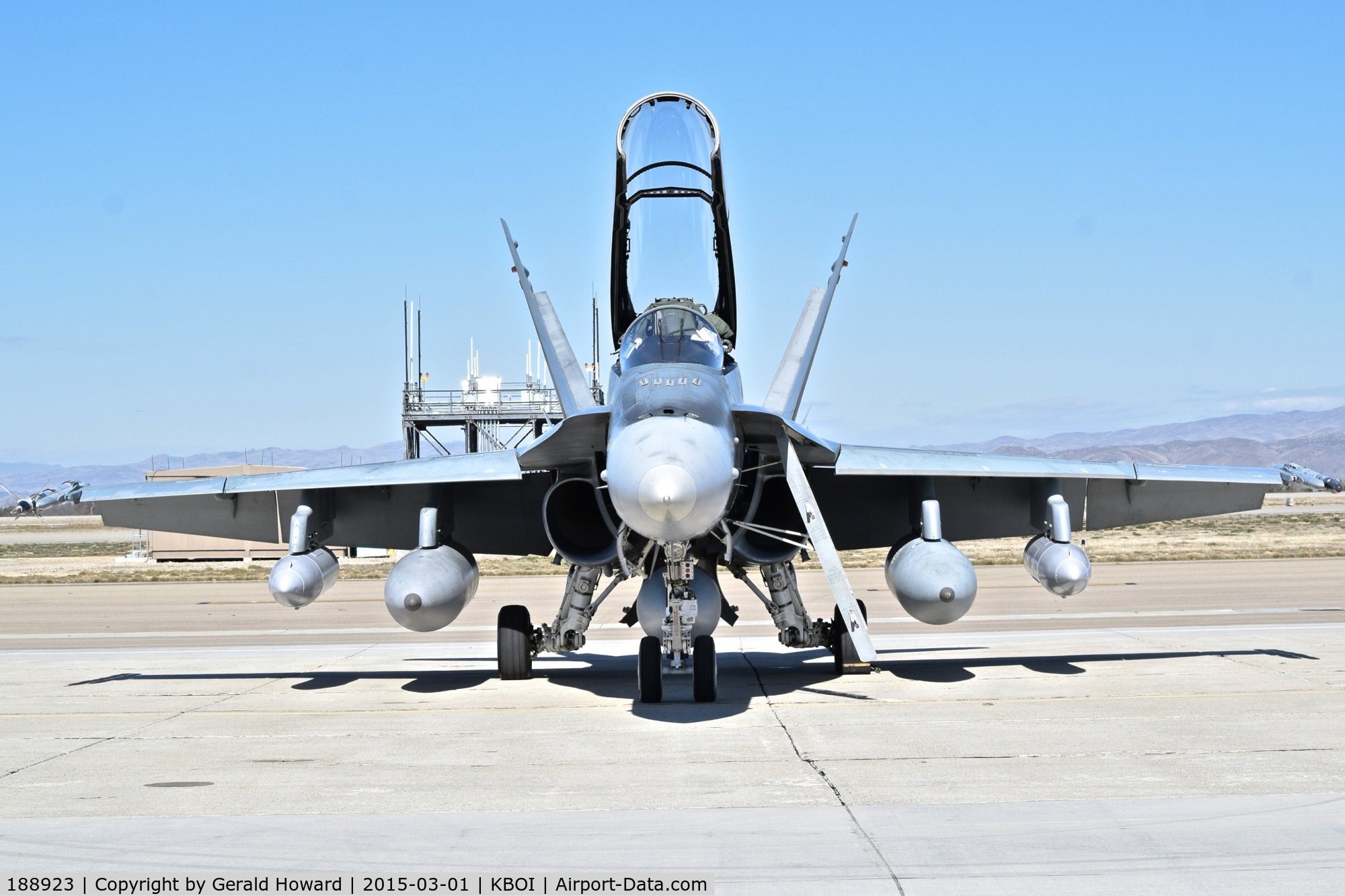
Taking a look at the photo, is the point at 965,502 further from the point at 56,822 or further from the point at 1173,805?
the point at 56,822

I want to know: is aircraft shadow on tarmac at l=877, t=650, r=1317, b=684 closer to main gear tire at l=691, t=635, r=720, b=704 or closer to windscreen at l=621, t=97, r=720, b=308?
main gear tire at l=691, t=635, r=720, b=704

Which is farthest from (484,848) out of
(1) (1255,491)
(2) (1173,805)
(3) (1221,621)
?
(3) (1221,621)

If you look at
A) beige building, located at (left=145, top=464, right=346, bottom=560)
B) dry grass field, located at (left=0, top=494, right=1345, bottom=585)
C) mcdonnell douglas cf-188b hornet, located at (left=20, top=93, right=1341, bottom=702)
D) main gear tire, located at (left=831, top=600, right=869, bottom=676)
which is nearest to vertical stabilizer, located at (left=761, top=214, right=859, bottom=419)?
mcdonnell douglas cf-188b hornet, located at (left=20, top=93, right=1341, bottom=702)

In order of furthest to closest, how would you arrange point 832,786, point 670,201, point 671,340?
point 670,201, point 671,340, point 832,786

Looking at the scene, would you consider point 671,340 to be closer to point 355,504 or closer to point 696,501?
point 696,501

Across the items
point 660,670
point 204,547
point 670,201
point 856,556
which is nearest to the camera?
point 660,670

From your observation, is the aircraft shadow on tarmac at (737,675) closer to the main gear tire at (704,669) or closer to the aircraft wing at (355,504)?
the main gear tire at (704,669)

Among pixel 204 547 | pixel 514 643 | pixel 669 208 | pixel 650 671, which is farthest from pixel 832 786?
pixel 204 547

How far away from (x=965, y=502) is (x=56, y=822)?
1018 cm

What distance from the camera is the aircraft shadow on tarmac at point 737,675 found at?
463 inches

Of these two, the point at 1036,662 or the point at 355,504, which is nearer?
the point at 355,504

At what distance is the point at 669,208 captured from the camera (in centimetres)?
1183

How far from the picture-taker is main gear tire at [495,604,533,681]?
12.8m

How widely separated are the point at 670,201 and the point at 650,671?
4.70m
